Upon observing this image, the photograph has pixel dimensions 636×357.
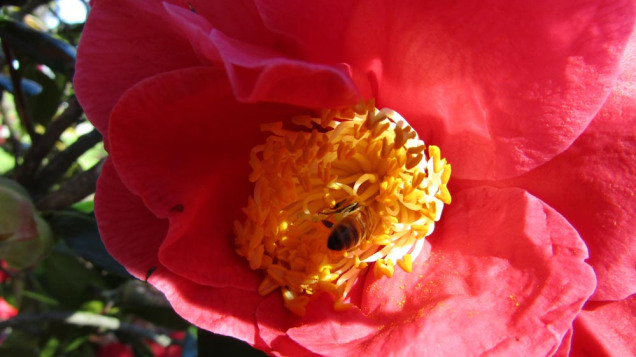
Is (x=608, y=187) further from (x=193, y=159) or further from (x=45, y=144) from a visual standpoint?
(x=45, y=144)

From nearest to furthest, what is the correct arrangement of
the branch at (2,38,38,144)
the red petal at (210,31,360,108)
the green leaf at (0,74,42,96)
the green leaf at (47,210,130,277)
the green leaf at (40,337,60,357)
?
the red petal at (210,31,360,108) < the green leaf at (47,210,130,277) < the branch at (2,38,38,144) < the green leaf at (0,74,42,96) < the green leaf at (40,337,60,357)

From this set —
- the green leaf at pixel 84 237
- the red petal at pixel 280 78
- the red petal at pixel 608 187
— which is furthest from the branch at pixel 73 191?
the red petal at pixel 608 187

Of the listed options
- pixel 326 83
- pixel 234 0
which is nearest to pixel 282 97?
pixel 326 83

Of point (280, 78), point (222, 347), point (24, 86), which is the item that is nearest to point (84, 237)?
point (222, 347)

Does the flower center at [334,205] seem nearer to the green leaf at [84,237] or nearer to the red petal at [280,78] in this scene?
the red petal at [280,78]

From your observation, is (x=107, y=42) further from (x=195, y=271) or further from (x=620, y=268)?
(x=620, y=268)

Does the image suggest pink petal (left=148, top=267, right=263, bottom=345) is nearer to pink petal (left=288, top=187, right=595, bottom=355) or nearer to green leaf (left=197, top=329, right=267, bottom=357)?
pink petal (left=288, top=187, right=595, bottom=355)

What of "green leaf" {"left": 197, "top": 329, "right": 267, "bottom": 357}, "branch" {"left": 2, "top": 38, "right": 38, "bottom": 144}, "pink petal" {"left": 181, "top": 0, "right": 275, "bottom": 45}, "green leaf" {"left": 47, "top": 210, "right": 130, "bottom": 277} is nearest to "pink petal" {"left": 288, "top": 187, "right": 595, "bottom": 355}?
"green leaf" {"left": 197, "top": 329, "right": 267, "bottom": 357}
